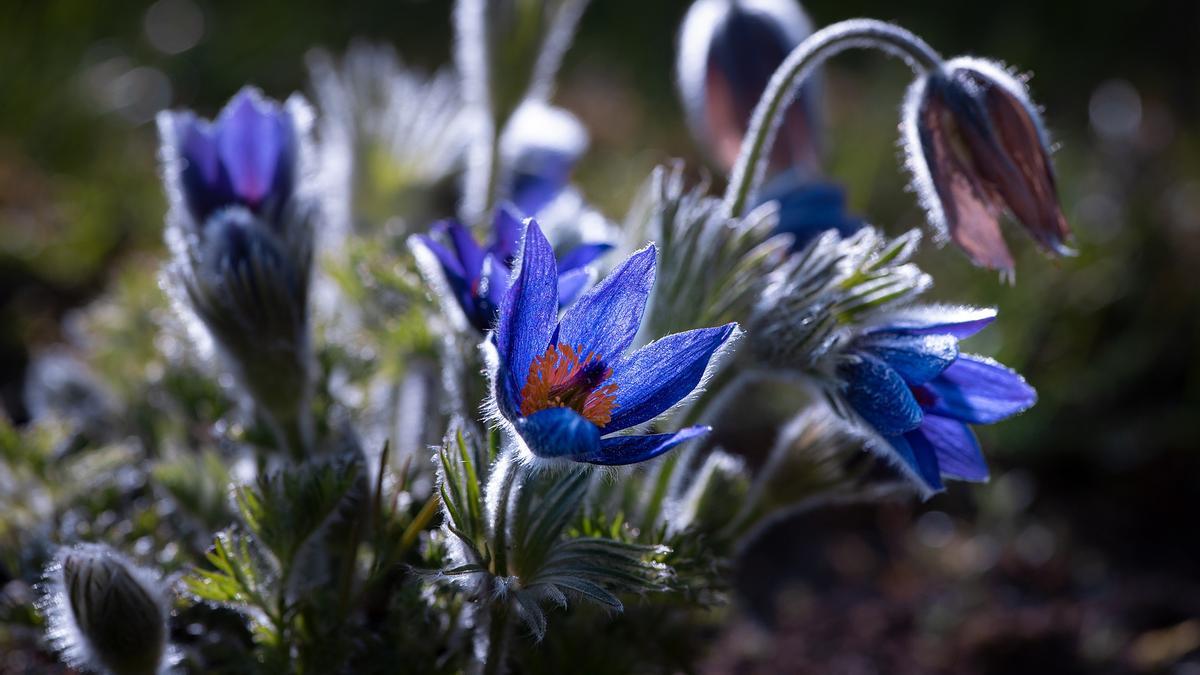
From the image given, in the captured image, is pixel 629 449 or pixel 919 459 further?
pixel 919 459

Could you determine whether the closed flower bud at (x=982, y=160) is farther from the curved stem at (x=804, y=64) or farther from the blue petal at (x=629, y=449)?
the blue petal at (x=629, y=449)

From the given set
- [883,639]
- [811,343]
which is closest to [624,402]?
[811,343]

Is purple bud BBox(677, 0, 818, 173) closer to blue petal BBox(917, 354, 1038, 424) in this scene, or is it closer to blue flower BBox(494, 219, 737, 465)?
blue petal BBox(917, 354, 1038, 424)

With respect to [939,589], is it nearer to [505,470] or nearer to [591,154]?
[505,470]

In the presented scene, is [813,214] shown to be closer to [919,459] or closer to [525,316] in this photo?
[919,459]

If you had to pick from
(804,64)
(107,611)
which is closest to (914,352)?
(804,64)

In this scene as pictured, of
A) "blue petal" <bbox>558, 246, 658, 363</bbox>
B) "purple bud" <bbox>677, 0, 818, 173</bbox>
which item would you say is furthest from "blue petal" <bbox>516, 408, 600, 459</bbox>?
"purple bud" <bbox>677, 0, 818, 173</bbox>
